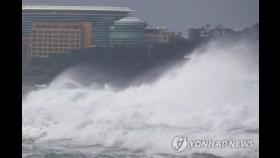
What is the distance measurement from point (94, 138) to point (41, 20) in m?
0.71

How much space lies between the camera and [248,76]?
8.46 feet

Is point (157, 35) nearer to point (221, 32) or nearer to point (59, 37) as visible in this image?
point (221, 32)

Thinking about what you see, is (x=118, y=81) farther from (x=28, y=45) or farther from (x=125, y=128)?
(x=28, y=45)

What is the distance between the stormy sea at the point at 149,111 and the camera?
2561 millimetres

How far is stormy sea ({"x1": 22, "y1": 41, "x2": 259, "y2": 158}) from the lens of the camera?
2561 mm

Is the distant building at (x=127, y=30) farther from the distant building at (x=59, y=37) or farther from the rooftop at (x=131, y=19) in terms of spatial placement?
the distant building at (x=59, y=37)

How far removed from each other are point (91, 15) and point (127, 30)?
0.22 m

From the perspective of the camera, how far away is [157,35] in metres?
2.71

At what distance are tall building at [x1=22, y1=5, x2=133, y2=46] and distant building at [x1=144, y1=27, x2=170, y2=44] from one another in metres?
0.16

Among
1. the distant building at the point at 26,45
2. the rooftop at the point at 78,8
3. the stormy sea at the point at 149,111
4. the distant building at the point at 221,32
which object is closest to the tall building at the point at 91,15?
the rooftop at the point at 78,8

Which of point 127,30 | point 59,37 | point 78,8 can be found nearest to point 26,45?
point 59,37
